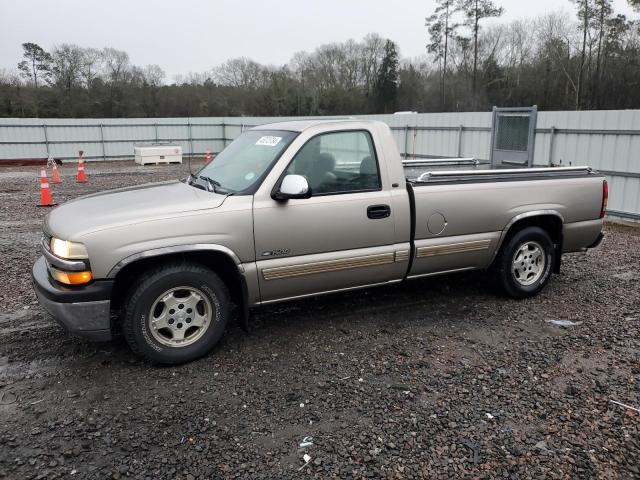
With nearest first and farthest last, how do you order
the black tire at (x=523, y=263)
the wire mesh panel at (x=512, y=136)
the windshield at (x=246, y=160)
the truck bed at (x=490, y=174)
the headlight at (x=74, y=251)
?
1. the headlight at (x=74, y=251)
2. the windshield at (x=246, y=160)
3. the truck bed at (x=490, y=174)
4. the black tire at (x=523, y=263)
5. the wire mesh panel at (x=512, y=136)

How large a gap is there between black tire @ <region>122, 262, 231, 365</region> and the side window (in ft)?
3.78

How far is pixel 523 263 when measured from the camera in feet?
18.2

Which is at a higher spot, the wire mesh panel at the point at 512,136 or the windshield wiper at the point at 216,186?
the wire mesh panel at the point at 512,136

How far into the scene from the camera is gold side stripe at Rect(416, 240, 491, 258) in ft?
16.0

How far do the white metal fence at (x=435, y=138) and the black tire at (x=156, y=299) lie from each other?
30.0ft

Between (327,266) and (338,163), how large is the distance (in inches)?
36.9

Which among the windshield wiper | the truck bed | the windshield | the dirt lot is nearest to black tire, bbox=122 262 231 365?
the dirt lot

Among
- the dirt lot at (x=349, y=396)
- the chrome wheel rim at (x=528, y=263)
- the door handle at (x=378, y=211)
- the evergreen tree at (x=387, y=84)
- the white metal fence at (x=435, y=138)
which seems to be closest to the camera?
the dirt lot at (x=349, y=396)

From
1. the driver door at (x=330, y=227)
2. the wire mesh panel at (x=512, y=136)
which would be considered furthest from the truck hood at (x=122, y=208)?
the wire mesh panel at (x=512, y=136)

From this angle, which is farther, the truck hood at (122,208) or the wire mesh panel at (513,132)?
the wire mesh panel at (513,132)

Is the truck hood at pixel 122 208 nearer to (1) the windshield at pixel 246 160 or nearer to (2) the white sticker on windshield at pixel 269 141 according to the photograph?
(1) the windshield at pixel 246 160

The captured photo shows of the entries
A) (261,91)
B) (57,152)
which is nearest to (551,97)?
(261,91)

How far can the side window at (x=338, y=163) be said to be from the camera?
14.4ft

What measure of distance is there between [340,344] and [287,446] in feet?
4.80
